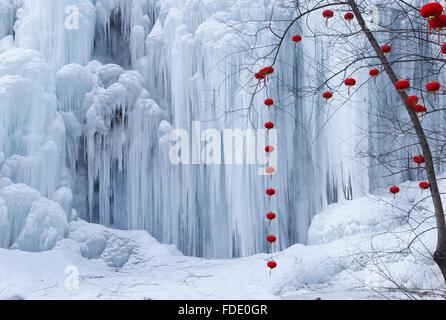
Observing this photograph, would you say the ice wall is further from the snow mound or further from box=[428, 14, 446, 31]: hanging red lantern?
box=[428, 14, 446, 31]: hanging red lantern

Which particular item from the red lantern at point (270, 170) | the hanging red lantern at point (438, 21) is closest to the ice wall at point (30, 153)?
the red lantern at point (270, 170)

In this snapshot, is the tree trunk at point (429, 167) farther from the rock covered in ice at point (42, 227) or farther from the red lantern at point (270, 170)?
the rock covered in ice at point (42, 227)

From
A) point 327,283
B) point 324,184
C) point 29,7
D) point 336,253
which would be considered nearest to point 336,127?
point 324,184

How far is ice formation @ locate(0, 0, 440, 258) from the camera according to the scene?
3.29m

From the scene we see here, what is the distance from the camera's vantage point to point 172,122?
361 cm

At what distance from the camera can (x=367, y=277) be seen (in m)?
2.44

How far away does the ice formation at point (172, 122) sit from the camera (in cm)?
329

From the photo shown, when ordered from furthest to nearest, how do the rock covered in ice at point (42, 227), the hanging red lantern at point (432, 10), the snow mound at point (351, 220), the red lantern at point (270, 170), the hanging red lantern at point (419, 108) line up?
the red lantern at point (270, 170) → the snow mound at point (351, 220) → the rock covered in ice at point (42, 227) → the hanging red lantern at point (419, 108) → the hanging red lantern at point (432, 10)

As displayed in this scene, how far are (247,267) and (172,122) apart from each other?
1.38 meters

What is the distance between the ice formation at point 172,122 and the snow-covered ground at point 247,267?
22 cm

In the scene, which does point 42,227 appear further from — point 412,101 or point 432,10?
point 432,10

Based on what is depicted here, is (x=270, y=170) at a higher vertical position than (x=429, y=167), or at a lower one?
higher

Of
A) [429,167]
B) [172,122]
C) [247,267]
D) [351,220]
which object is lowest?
[247,267]

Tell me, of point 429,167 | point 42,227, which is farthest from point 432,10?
point 42,227
